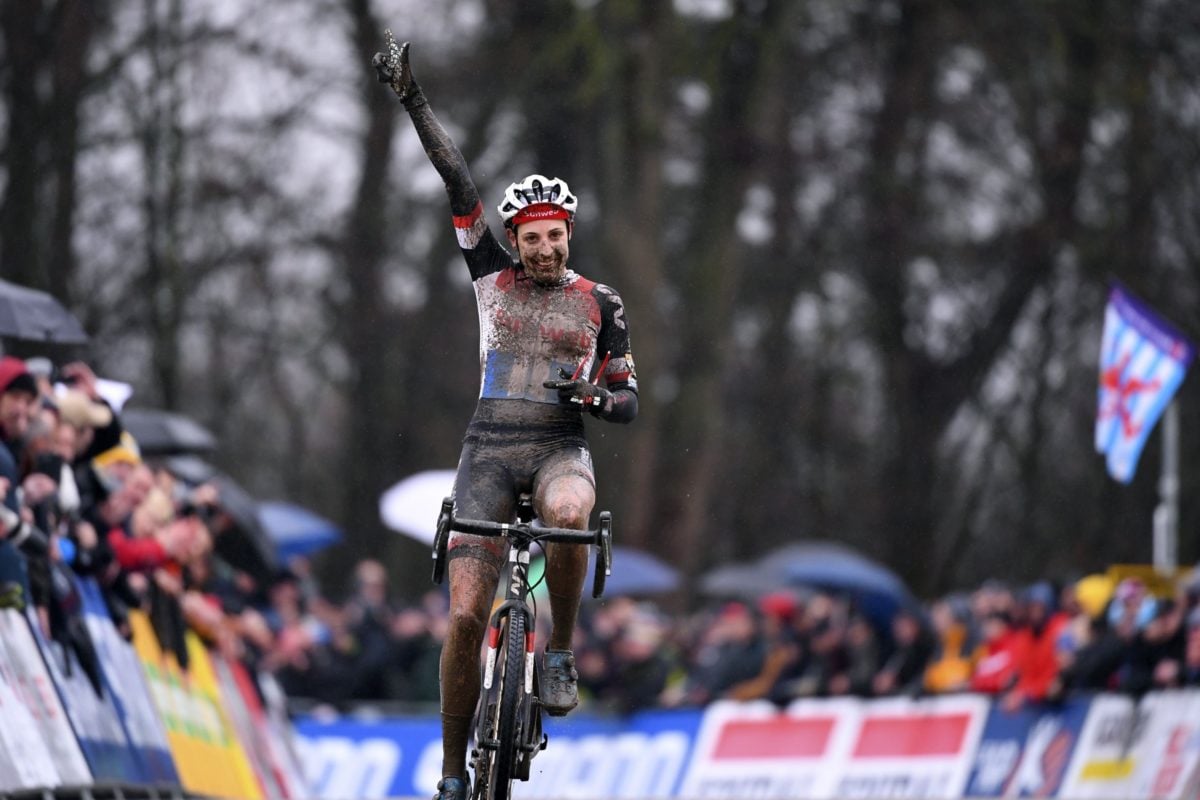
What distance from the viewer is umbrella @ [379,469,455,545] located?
66.4 ft

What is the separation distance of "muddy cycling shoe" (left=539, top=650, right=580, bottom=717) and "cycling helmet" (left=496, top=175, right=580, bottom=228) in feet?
5.98

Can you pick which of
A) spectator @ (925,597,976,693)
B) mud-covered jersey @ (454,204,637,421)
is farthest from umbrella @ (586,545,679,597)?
mud-covered jersey @ (454,204,637,421)

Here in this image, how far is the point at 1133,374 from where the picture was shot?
835 inches

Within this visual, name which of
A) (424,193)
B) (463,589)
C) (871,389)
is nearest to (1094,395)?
(871,389)

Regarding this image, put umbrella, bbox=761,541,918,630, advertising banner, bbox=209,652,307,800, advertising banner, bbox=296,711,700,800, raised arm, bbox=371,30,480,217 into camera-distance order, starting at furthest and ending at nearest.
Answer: umbrella, bbox=761,541,918,630 → advertising banner, bbox=296,711,700,800 → advertising banner, bbox=209,652,307,800 → raised arm, bbox=371,30,480,217

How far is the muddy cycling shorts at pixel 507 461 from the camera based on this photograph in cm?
959

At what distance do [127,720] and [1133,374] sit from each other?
1141 centimetres

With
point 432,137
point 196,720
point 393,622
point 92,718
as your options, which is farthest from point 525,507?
point 393,622

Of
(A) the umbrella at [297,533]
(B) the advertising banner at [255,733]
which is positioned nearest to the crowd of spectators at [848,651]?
(A) the umbrella at [297,533]

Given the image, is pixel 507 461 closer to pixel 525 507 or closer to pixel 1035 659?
pixel 525 507

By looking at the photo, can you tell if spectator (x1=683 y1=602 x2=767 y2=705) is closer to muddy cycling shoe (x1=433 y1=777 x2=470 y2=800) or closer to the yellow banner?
the yellow banner

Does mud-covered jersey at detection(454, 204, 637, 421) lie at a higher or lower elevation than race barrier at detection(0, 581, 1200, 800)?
higher

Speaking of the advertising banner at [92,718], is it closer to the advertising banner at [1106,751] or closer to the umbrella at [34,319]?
the umbrella at [34,319]

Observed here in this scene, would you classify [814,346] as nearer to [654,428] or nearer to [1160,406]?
[654,428]
